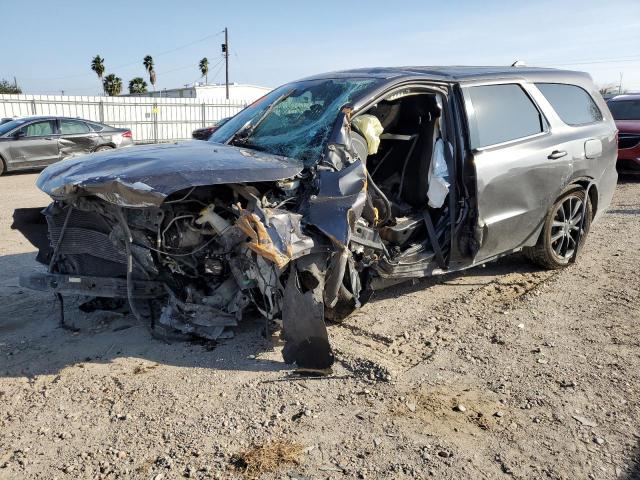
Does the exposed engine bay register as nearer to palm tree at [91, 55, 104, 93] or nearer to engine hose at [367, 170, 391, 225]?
engine hose at [367, 170, 391, 225]

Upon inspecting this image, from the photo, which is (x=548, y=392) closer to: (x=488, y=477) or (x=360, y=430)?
(x=488, y=477)

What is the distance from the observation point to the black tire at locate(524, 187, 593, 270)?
16.9 ft

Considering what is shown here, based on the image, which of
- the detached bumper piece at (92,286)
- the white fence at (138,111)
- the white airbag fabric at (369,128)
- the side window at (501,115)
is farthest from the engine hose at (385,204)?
the white fence at (138,111)

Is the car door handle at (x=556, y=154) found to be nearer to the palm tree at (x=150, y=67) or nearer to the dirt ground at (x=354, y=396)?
the dirt ground at (x=354, y=396)

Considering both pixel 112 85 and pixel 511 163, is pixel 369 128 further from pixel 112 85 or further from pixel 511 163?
pixel 112 85

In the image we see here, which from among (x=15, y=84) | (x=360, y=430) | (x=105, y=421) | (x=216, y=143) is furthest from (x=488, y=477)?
(x=15, y=84)

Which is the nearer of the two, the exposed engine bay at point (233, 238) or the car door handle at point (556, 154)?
the exposed engine bay at point (233, 238)

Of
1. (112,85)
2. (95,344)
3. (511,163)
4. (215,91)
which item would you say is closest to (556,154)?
(511,163)

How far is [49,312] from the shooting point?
439 cm

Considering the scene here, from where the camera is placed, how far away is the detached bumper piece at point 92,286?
367cm

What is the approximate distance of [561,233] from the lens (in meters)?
5.34

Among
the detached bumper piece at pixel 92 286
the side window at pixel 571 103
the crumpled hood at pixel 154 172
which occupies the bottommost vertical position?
the detached bumper piece at pixel 92 286

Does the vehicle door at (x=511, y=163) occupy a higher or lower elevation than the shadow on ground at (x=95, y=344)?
higher

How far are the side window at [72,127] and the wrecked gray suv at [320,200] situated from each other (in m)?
10.5
